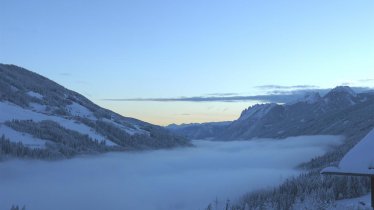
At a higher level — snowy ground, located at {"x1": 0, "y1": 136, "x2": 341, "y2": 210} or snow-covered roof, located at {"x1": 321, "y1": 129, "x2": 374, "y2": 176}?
snow-covered roof, located at {"x1": 321, "y1": 129, "x2": 374, "y2": 176}

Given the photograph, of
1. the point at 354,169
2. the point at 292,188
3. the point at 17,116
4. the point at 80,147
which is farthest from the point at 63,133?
the point at 354,169

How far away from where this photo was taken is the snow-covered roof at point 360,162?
782 inches

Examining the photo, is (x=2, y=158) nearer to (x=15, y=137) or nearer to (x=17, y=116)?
(x=15, y=137)

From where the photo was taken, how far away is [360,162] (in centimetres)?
2020

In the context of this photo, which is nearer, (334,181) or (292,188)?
(334,181)

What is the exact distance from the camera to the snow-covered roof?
19.9m

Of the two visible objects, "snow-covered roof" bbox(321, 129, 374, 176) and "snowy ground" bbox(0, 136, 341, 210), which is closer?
"snow-covered roof" bbox(321, 129, 374, 176)

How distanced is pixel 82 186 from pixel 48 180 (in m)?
10.1

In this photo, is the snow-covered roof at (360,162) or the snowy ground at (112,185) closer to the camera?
the snow-covered roof at (360,162)

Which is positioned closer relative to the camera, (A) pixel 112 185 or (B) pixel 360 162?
(B) pixel 360 162

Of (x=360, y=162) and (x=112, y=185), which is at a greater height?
(x=360, y=162)

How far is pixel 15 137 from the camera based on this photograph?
163375mm

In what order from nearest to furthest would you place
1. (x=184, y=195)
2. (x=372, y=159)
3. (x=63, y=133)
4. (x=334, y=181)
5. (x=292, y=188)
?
(x=372, y=159) → (x=334, y=181) → (x=292, y=188) → (x=184, y=195) → (x=63, y=133)

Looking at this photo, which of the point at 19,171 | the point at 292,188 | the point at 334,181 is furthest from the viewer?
the point at 19,171
